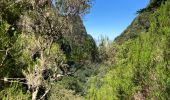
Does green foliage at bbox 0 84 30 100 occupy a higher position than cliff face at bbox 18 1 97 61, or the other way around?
cliff face at bbox 18 1 97 61

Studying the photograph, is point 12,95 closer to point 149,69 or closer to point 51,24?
point 51,24

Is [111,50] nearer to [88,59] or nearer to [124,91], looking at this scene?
[124,91]

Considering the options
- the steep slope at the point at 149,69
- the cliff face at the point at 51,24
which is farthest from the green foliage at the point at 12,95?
the steep slope at the point at 149,69

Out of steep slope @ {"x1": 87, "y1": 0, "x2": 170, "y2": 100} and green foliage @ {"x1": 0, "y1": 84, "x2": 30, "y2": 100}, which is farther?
steep slope @ {"x1": 87, "y1": 0, "x2": 170, "y2": 100}

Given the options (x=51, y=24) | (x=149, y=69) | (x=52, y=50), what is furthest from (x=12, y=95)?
(x=149, y=69)

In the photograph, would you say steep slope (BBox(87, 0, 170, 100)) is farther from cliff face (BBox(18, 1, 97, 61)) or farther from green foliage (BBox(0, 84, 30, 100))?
green foliage (BBox(0, 84, 30, 100))

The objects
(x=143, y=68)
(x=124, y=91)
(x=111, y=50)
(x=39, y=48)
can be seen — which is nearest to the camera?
(x=39, y=48)

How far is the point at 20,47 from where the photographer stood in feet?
73.0

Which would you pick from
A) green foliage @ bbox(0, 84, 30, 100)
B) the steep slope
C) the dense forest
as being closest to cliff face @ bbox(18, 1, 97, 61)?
the dense forest

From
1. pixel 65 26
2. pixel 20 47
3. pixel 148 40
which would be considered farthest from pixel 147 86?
pixel 20 47

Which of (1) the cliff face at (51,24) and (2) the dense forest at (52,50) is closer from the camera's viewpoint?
(2) the dense forest at (52,50)

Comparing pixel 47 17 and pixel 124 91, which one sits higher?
pixel 47 17

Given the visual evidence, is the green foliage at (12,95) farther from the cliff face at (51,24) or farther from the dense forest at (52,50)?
the cliff face at (51,24)

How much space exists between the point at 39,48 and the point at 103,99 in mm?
14445
